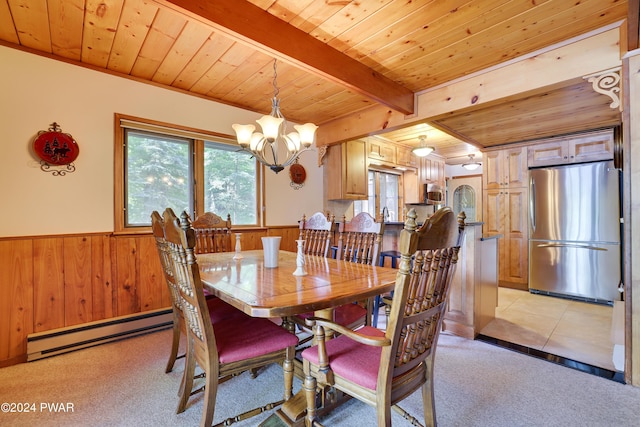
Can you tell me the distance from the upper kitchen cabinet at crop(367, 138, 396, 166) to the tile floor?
98.5 inches

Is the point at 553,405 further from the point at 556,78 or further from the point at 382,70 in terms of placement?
the point at 382,70

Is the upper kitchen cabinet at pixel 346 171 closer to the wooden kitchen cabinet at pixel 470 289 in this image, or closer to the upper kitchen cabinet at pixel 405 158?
the upper kitchen cabinet at pixel 405 158

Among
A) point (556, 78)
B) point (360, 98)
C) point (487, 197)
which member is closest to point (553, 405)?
point (556, 78)

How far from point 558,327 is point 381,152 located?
3.04 metres

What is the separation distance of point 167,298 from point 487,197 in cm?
456

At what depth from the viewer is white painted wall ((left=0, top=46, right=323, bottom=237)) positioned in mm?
2111

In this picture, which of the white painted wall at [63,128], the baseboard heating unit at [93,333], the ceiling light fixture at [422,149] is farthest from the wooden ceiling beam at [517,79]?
the baseboard heating unit at [93,333]

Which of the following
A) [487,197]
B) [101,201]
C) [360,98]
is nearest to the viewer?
[101,201]

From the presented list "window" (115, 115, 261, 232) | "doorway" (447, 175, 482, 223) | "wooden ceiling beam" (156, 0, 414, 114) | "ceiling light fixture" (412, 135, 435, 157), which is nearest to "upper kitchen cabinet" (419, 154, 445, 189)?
"doorway" (447, 175, 482, 223)

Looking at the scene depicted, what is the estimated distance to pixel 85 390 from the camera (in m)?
1.75

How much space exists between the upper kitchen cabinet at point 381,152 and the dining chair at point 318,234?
2.08 metres

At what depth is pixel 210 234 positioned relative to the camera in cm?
265

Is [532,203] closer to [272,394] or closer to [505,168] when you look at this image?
[505,168]

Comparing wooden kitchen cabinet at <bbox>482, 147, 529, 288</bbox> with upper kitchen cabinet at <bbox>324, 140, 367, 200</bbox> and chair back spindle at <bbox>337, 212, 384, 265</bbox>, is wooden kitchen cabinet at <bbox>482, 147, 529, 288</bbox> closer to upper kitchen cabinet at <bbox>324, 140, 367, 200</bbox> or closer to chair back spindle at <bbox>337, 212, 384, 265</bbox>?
upper kitchen cabinet at <bbox>324, 140, 367, 200</bbox>
